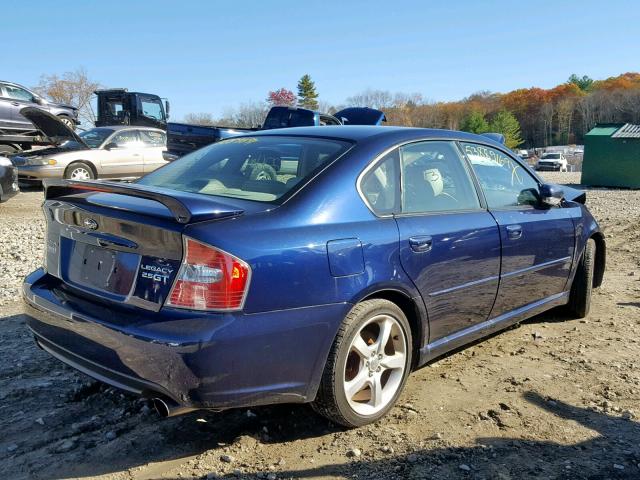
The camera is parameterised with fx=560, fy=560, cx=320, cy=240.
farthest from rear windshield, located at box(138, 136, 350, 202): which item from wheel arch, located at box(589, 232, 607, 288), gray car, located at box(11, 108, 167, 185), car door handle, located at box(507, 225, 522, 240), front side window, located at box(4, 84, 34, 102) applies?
front side window, located at box(4, 84, 34, 102)

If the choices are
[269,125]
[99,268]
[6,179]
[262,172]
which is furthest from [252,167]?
[269,125]

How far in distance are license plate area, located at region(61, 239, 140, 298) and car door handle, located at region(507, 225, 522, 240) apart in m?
2.45

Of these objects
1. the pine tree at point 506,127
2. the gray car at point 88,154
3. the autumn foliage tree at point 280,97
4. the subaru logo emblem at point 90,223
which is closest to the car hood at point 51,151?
the gray car at point 88,154

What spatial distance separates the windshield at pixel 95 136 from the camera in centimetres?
1349

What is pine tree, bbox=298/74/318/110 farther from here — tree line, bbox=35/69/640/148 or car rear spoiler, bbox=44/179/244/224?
car rear spoiler, bbox=44/179/244/224

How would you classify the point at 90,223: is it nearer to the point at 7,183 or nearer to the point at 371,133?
the point at 371,133

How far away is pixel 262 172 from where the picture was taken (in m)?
3.21

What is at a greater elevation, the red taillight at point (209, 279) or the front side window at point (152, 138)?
the front side window at point (152, 138)

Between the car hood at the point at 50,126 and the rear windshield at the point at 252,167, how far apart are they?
8.99 meters

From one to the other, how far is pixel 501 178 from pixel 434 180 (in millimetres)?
882

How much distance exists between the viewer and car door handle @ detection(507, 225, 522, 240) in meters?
3.77

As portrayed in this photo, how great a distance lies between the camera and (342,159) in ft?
→ 10.0

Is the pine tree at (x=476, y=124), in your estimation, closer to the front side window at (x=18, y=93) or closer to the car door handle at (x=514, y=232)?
the front side window at (x=18, y=93)

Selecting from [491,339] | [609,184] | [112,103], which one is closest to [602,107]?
[609,184]
